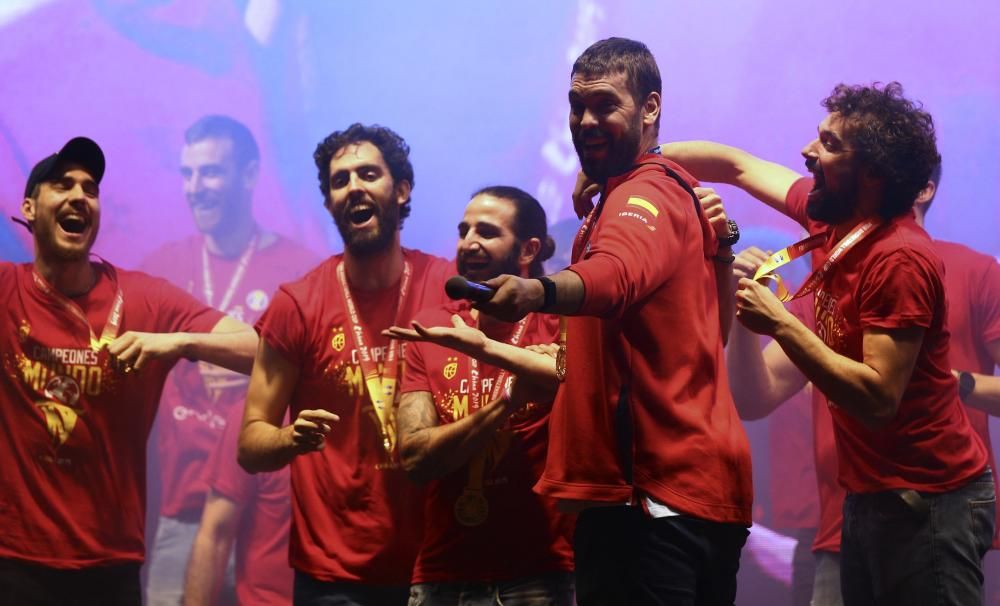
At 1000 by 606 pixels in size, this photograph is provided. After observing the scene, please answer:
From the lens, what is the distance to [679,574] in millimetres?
1919

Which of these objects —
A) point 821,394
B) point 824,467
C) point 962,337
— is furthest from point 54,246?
point 962,337

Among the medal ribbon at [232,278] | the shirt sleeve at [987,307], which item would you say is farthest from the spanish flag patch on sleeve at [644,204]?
the medal ribbon at [232,278]

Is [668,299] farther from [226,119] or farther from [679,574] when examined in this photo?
[226,119]

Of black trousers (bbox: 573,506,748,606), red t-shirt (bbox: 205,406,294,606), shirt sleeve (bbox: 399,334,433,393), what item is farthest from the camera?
red t-shirt (bbox: 205,406,294,606)

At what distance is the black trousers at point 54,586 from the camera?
3215 mm

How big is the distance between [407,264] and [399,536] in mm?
872

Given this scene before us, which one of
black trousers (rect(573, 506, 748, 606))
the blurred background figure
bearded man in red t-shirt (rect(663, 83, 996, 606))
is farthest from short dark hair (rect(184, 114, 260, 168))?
black trousers (rect(573, 506, 748, 606))

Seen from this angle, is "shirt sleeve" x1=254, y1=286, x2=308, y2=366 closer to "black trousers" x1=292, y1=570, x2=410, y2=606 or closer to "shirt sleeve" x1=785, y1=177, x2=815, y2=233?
"black trousers" x1=292, y1=570, x2=410, y2=606

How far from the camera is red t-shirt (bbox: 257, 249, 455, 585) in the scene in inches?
116

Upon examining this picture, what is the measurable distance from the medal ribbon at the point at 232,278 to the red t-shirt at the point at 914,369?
9.33ft

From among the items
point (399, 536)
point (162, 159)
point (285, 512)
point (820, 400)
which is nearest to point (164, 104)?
point (162, 159)

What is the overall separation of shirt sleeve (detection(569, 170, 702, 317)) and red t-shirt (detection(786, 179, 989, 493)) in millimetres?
612

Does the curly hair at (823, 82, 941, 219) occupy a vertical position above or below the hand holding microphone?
above

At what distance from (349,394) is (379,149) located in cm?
87
